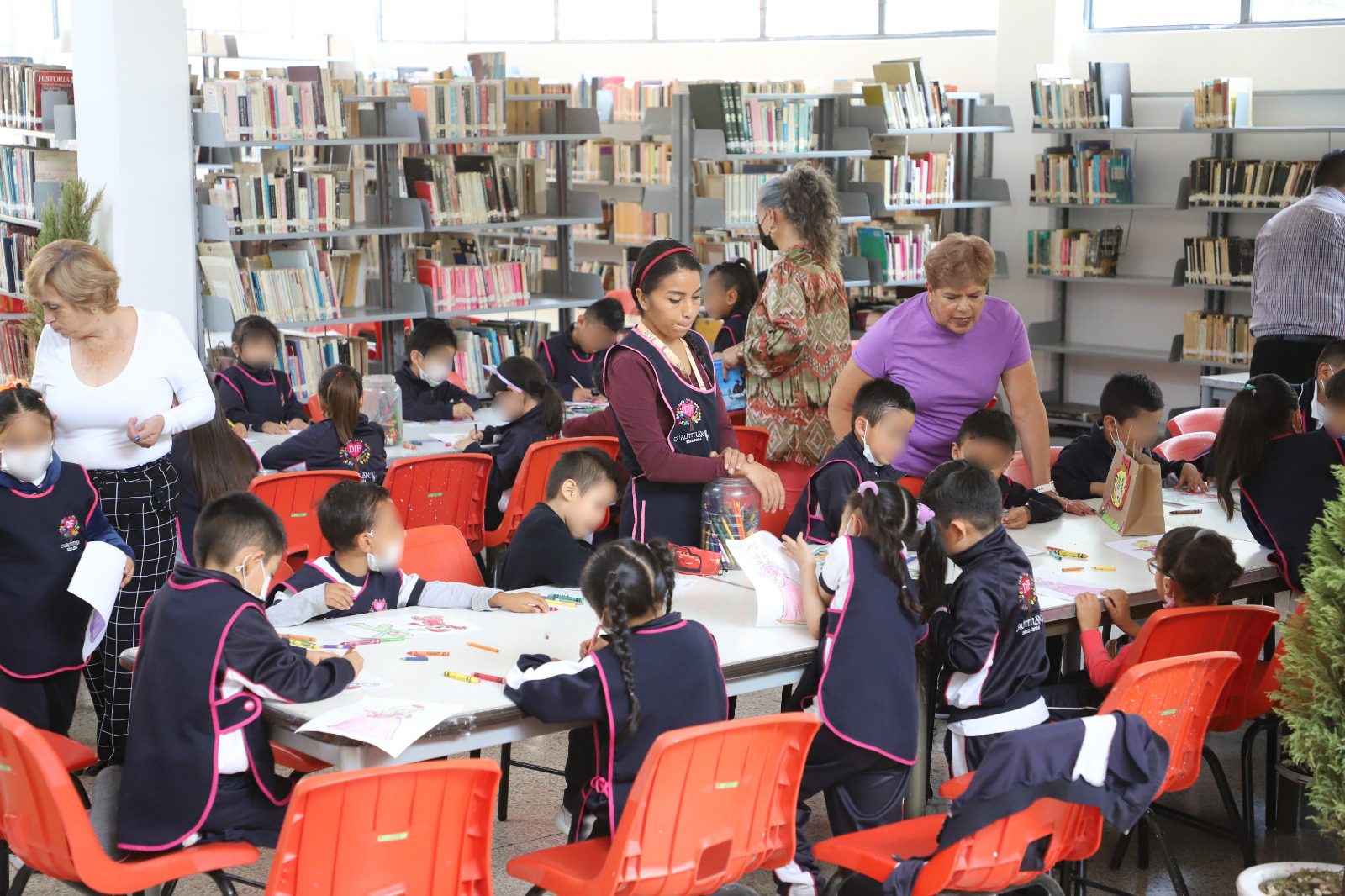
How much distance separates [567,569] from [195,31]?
1123cm

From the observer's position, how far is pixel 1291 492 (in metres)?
3.79

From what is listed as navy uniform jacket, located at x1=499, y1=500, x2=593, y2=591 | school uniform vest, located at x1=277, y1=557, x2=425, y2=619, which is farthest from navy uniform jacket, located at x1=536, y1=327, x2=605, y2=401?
school uniform vest, located at x1=277, y1=557, x2=425, y2=619

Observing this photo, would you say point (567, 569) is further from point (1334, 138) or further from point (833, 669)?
point (1334, 138)

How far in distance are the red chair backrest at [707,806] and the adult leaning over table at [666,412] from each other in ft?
2.98

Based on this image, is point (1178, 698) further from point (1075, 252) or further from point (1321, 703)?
point (1075, 252)

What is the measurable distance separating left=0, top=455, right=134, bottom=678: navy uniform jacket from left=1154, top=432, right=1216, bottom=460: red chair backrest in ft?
11.0

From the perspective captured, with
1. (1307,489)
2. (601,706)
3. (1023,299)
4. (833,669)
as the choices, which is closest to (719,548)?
(833,669)

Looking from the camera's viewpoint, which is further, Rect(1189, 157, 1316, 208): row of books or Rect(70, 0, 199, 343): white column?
Rect(1189, 157, 1316, 208): row of books

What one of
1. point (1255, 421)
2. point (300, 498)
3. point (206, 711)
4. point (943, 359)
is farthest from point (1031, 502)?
point (206, 711)

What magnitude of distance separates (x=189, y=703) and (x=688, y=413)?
136 centimetres

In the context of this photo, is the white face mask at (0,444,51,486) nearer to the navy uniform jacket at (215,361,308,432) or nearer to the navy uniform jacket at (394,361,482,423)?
the navy uniform jacket at (215,361,308,432)

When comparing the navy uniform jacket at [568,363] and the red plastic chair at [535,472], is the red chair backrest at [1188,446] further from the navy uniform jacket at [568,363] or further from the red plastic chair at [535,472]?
the navy uniform jacket at [568,363]

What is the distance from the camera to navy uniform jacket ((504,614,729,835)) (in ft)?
8.46

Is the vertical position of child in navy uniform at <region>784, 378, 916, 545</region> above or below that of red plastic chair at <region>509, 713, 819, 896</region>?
above
